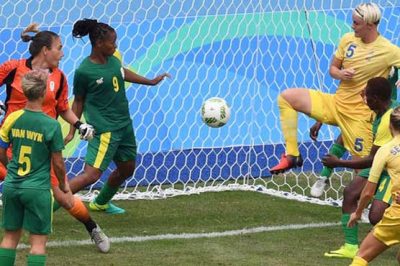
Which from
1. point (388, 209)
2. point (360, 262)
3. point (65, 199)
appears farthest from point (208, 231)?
point (388, 209)

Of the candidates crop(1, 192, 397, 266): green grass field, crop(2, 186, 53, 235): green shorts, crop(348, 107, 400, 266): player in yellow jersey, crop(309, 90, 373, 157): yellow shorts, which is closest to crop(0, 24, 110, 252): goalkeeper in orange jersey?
crop(1, 192, 397, 266): green grass field

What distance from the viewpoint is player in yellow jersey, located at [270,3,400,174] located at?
9.16m

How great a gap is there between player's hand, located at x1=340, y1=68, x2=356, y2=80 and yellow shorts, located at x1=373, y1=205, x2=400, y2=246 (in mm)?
2252

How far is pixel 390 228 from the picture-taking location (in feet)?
23.3

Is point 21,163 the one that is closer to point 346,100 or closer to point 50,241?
point 50,241

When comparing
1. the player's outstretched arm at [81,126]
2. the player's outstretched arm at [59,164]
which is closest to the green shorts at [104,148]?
the player's outstretched arm at [81,126]

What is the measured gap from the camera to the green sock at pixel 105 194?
9852 mm

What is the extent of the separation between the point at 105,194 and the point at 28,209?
115 inches

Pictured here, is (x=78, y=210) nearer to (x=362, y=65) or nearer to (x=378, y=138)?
(x=378, y=138)

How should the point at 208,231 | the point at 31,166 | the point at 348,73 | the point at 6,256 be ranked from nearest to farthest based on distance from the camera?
the point at 31,166, the point at 6,256, the point at 348,73, the point at 208,231

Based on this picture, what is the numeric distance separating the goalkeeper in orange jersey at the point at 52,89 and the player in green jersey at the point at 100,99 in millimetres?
669

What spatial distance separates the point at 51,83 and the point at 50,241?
1.32 metres

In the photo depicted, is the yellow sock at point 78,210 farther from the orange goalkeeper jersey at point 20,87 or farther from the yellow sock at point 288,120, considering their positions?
the yellow sock at point 288,120

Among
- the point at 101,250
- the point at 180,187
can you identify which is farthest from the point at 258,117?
the point at 101,250
